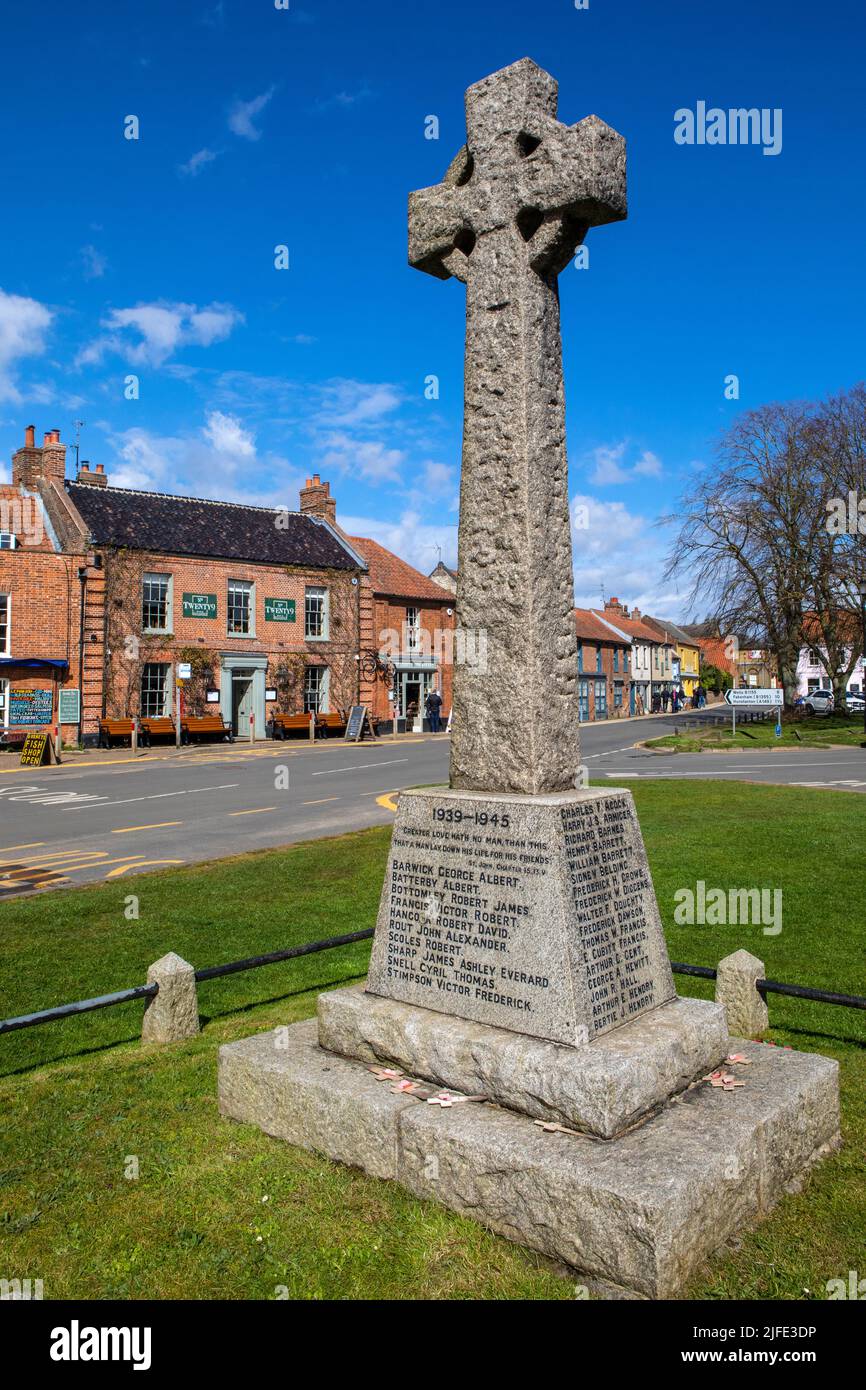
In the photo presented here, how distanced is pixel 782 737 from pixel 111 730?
75.7 ft

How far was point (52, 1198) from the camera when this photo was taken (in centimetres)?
398

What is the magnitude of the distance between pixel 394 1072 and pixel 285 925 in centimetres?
444

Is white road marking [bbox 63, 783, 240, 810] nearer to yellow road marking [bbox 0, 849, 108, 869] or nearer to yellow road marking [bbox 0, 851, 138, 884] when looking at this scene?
yellow road marking [bbox 0, 849, 108, 869]

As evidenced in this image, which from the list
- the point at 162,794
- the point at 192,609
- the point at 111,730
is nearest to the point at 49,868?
the point at 162,794

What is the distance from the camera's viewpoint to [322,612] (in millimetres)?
39500

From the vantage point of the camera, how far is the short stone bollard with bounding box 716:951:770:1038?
560 cm

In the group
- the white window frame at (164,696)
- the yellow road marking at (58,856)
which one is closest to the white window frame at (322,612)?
the white window frame at (164,696)

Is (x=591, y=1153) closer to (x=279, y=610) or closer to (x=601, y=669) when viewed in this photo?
(x=279, y=610)

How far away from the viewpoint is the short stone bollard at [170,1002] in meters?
5.77

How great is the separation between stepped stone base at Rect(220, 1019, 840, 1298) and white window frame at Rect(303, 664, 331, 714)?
3422 cm

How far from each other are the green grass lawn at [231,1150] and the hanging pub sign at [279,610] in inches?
1110

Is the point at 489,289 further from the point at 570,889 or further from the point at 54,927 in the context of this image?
the point at 54,927

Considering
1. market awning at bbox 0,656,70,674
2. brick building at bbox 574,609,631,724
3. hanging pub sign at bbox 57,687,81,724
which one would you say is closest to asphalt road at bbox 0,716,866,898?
hanging pub sign at bbox 57,687,81,724
